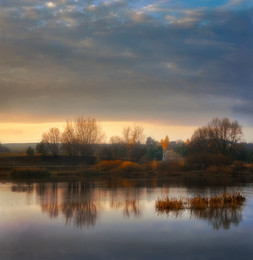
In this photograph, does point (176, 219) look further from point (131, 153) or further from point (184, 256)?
point (131, 153)

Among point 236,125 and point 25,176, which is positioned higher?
point 236,125

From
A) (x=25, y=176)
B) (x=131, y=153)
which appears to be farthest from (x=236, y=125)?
(x=25, y=176)

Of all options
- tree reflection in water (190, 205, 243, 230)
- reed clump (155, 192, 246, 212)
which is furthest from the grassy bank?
tree reflection in water (190, 205, 243, 230)

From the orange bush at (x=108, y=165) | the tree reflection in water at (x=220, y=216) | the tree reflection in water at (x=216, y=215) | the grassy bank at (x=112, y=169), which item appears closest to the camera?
the tree reflection in water at (x=220, y=216)

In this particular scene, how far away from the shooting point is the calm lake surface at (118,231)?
11984 millimetres

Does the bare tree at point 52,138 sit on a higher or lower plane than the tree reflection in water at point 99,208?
higher

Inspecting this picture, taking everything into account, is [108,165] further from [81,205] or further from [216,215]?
[216,215]

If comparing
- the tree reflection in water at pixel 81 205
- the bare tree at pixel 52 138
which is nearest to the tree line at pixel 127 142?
the bare tree at pixel 52 138

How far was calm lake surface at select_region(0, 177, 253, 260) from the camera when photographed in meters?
12.0

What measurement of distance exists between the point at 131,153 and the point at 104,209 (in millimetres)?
41136

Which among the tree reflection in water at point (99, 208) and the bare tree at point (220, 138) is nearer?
the tree reflection in water at point (99, 208)

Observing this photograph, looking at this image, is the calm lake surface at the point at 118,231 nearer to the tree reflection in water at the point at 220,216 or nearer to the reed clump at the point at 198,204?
the tree reflection in water at the point at 220,216

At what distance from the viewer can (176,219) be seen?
17.6 metres

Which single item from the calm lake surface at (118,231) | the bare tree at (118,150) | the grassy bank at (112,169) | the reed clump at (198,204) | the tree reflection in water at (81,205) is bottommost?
the calm lake surface at (118,231)
